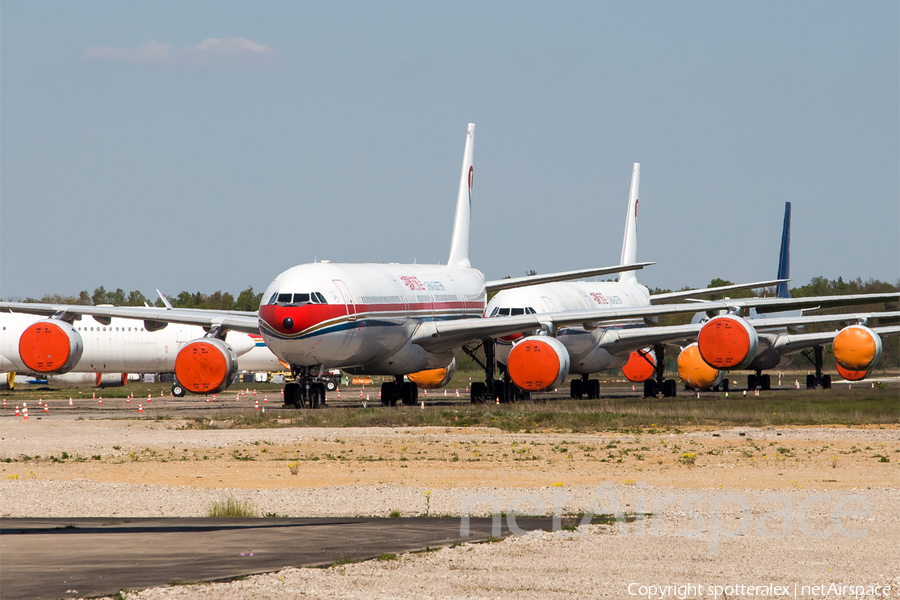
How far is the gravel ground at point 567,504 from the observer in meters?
7.67

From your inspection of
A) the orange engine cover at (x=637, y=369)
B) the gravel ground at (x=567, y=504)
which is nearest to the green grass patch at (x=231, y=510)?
the gravel ground at (x=567, y=504)

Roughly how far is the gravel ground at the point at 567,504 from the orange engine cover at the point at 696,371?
75.1 ft

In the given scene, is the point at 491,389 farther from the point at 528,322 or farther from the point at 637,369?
the point at 637,369

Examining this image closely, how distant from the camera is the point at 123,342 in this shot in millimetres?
50375

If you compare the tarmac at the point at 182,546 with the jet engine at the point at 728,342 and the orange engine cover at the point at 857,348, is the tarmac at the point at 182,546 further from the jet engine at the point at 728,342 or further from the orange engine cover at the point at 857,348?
the orange engine cover at the point at 857,348

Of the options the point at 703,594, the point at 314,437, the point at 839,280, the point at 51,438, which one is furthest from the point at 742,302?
the point at 839,280

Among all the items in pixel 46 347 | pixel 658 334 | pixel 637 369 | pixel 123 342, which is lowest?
pixel 46 347

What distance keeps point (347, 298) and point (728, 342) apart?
11.0 meters

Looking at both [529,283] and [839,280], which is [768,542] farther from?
[839,280]

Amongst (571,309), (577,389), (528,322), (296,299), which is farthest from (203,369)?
(577,389)

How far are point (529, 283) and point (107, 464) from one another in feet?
68.3

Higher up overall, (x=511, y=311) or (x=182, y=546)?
(x=511, y=311)

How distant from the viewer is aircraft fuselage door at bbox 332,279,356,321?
92.1ft

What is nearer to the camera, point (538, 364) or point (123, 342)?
point (538, 364)
